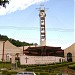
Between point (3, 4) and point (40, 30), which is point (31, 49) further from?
point (3, 4)

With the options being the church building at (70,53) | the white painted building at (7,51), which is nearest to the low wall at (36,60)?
the church building at (70,53)

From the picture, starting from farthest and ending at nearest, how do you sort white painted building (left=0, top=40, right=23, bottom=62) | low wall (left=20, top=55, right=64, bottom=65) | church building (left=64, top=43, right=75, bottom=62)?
white painted building (left=0, top=40, right=23, bottom=62), church building (left=64, top=43, right=75, bottom=62), low wall (left=20, top=55, right=64, bottom=65)

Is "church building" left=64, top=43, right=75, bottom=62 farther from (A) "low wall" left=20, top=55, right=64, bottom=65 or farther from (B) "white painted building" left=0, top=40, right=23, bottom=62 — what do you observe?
(B) "white painted building" left=0, top=40, right=23, bottom=62

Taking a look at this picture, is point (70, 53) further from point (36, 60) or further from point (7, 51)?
point (7, 51)

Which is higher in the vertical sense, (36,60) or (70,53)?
(70,53)

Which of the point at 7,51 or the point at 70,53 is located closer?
the point at 70,53

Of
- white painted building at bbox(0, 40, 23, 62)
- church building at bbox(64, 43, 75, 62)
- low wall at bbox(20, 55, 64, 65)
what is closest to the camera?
low wall at bbox(20, 55, 64, 65)

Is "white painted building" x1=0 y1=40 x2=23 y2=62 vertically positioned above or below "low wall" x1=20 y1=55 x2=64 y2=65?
above

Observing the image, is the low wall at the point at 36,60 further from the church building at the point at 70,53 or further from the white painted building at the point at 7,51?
the white painted building at the point at 7,51

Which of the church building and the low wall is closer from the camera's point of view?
the low wall

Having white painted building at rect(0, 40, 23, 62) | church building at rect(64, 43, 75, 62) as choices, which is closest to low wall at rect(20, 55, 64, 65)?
church building at rect(64, 43, 75, 62)

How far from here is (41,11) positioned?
100750 mm


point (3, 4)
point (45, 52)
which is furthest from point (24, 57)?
point (3, 4)

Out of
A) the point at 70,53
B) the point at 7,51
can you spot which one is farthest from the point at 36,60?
the point at 7,51
